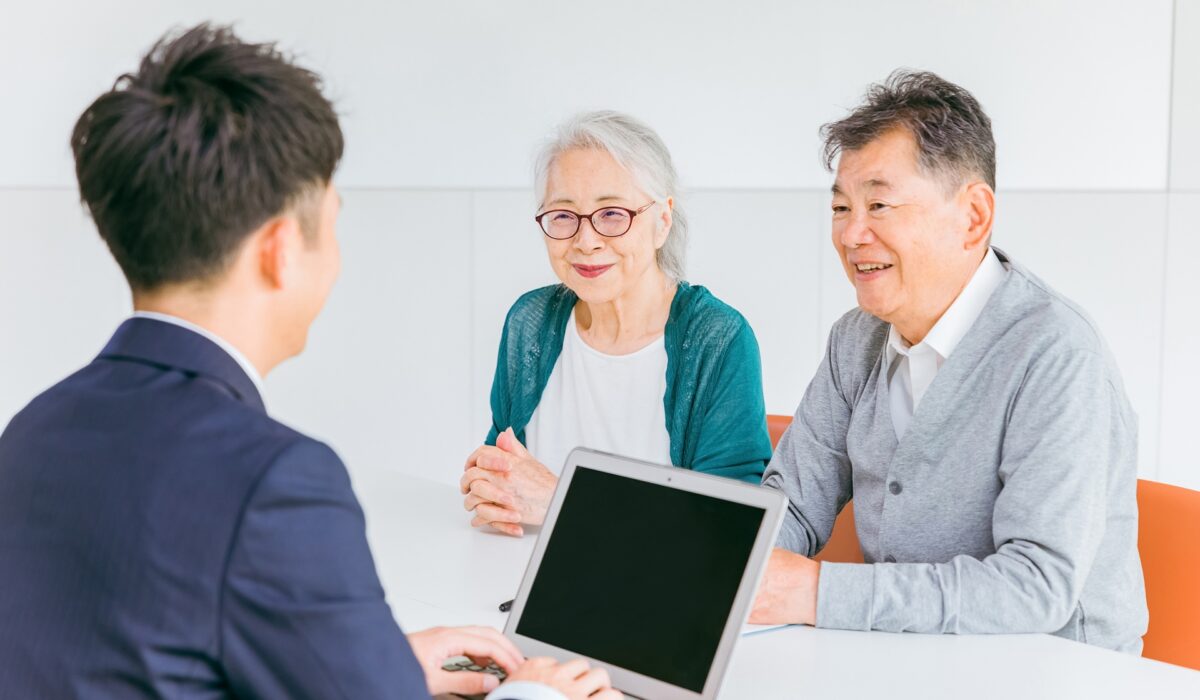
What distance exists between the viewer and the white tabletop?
4.34ft

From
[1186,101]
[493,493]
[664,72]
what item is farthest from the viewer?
[664,72]

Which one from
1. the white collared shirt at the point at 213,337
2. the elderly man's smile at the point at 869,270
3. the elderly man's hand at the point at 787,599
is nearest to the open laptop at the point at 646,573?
the elderly man's hand at the point at 787,599

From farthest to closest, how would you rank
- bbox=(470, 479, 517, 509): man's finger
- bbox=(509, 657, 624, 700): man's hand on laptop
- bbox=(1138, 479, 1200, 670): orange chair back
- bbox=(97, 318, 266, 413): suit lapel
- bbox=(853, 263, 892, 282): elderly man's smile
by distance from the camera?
bbox=(470, 479, 517, 509): man's finger < bbox=(853, 263, 892, 282): elderly man's smile < bbox=(1138, 479, 1200, 670): orange chair back < bbox=(509, 657, 624, 700): man's hand on laptop < bbox=(97, 318, 266, 413): suit lapel

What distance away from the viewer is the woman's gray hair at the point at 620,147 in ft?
7.59

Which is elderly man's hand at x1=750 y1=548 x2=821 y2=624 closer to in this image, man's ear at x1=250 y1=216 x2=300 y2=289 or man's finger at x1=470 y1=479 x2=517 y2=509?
man's finger at x1=470 y1=479 x2=517 y2=509

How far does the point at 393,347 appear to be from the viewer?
3924mm

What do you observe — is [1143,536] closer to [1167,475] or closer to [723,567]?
[723,567]

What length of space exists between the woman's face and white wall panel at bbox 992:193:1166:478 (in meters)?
1.64

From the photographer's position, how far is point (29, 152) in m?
3.86

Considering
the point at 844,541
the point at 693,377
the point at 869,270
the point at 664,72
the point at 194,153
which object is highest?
the point at 664,72

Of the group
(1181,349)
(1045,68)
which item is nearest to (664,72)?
(1045,68)

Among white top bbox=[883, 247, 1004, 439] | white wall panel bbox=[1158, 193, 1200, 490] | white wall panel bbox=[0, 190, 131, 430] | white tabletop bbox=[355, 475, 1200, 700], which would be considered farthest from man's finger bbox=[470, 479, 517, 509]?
white wall panel bbox=[1158, 193, 1200, 490]

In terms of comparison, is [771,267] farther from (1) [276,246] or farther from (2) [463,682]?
(1) [276,246]

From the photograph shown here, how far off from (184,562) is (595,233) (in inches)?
59.2
